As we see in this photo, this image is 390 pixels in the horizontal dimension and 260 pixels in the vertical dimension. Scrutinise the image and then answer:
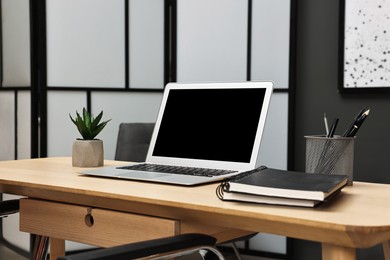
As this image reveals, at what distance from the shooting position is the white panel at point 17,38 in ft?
8.81

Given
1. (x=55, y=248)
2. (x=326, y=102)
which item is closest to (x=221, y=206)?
(x=55, y=248)

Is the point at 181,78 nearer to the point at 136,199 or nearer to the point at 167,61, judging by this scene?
the point at 167,61

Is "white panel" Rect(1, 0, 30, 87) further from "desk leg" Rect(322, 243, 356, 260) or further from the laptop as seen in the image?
"desk leg" Rect(322, 243, 356, 260)

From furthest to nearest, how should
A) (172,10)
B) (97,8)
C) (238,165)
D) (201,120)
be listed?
1. (172,10)
2. (97,8)
3. (201,120)
4. (238,165)

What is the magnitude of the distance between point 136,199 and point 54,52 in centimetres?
178

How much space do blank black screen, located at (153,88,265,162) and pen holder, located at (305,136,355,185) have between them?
0.69 ft

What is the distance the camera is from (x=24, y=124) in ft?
8.90

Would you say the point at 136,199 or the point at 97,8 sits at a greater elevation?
the point at 97,8

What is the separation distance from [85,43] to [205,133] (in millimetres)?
1505

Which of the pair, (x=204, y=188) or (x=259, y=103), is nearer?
(x=204, y=188)

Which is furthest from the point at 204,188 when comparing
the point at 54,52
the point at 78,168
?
the point at 54,52

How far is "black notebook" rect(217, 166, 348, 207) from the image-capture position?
1.04m

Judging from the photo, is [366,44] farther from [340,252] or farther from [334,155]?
[340,252]

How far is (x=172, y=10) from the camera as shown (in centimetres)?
323
